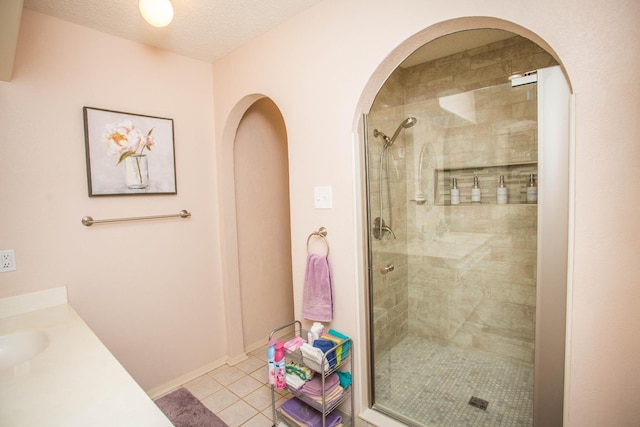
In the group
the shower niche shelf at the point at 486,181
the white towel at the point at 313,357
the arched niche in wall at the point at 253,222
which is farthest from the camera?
the arched niche in wall at the point at 253,222

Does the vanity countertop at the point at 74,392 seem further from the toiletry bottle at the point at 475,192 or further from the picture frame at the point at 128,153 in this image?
the toiletry bottle at the point at 475,192

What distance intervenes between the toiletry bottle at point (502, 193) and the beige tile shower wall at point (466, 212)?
0.11ft

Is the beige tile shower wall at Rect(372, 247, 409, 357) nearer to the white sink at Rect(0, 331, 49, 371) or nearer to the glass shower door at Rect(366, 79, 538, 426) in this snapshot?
the glass shower door at Rect(366, 79, 538, 426)

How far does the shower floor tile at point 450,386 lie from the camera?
1.68 meters

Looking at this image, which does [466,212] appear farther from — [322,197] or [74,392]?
[74,392]

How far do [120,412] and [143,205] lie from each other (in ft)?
4.98

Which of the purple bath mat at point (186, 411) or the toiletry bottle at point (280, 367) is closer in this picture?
the toiletry bottle at point (280, 367)

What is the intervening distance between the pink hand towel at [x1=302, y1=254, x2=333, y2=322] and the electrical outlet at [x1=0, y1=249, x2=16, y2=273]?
1537mm

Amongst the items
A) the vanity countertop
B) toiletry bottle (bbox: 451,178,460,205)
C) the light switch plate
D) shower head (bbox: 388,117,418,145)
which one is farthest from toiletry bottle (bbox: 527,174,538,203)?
the vanity countertop

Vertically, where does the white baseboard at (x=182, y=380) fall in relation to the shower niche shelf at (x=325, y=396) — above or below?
below

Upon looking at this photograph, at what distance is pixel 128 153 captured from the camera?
1938 mm

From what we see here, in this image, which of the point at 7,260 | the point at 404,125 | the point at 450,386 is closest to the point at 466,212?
the point at 404,125

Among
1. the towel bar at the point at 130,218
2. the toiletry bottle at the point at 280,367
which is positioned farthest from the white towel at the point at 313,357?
the towel bar at the point at 130,218

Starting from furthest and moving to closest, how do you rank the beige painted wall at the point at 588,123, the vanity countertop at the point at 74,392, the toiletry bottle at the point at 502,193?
the toiletry bottle at the point at 502,193 → the beige painted wall at the point at 588,123 → the vanity countertop at the point at 74,392
